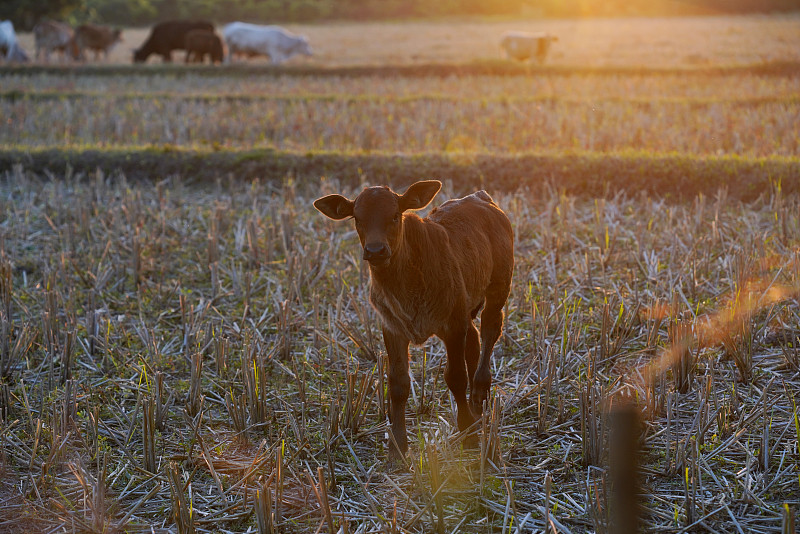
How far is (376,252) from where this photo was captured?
125 inches

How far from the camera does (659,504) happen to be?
127 inches

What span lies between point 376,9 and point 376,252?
50604 millimetres

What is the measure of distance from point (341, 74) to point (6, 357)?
55.8ft

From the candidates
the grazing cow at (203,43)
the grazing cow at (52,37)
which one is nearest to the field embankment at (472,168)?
the grazing cow at (203,43)

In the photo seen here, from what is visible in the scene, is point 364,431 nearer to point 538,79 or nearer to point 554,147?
point 554,147

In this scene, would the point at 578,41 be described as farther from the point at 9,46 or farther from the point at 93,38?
the point at 9,46

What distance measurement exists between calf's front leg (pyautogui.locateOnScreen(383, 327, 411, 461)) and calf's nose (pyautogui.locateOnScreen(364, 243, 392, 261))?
537 millimetres

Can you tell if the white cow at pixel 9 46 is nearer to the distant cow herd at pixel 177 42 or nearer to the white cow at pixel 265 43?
the distant cow herd at pixel 177 42

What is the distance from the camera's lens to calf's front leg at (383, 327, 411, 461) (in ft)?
11.8

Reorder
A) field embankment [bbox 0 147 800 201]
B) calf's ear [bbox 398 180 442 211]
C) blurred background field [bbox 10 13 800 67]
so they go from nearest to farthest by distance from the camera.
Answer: calf's ear [bbox 398 180 442 211] < field embankment [bbox 0 147 800 201] < blurred background field [bbox 10 13 800 67]

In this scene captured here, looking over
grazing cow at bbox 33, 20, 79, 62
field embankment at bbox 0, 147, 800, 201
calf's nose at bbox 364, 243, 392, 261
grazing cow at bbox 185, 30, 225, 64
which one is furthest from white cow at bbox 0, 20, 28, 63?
calf's nose at bbox 364, 243, 392, 261

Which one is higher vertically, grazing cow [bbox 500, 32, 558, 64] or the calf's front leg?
grazing cow [bbox 500, 32, 558, 64]

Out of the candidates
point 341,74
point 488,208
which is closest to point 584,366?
point 488,208

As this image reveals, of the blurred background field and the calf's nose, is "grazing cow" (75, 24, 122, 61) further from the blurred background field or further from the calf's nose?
the calf's nose
